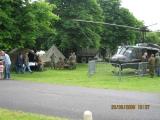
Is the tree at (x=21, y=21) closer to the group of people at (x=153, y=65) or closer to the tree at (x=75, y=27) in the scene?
the group of people at (x=153, y=65)

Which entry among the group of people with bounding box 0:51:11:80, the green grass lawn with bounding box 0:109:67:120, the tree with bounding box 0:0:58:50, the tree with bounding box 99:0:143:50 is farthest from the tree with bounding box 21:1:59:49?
the tree with bounding box 99:0:143:50

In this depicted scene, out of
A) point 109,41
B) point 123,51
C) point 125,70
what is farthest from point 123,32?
point 125,70

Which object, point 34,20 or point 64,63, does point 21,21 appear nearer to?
point 34,20

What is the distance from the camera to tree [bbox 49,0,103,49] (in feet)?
200

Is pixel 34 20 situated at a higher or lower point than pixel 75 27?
lower

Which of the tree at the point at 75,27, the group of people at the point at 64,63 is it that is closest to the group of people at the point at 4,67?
the group of people at the point at 64,63

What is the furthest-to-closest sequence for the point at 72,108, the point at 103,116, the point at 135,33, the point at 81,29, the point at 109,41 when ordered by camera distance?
the point at 135,33 → the point at 109,41 → the point at 81,29 → the point at 72,108 → the point at 103,116

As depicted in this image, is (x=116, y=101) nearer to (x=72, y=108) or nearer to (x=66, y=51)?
(x=72, y=108)

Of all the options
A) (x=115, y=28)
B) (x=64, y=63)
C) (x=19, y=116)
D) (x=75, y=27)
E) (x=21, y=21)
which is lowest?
(x=19, y=116)

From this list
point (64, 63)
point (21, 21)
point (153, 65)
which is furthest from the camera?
point (64, 63)

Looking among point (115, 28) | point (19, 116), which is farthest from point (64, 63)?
point (19, 116)

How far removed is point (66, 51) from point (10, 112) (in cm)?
4892

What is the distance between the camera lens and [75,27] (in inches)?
2400

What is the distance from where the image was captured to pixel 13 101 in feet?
59.1
